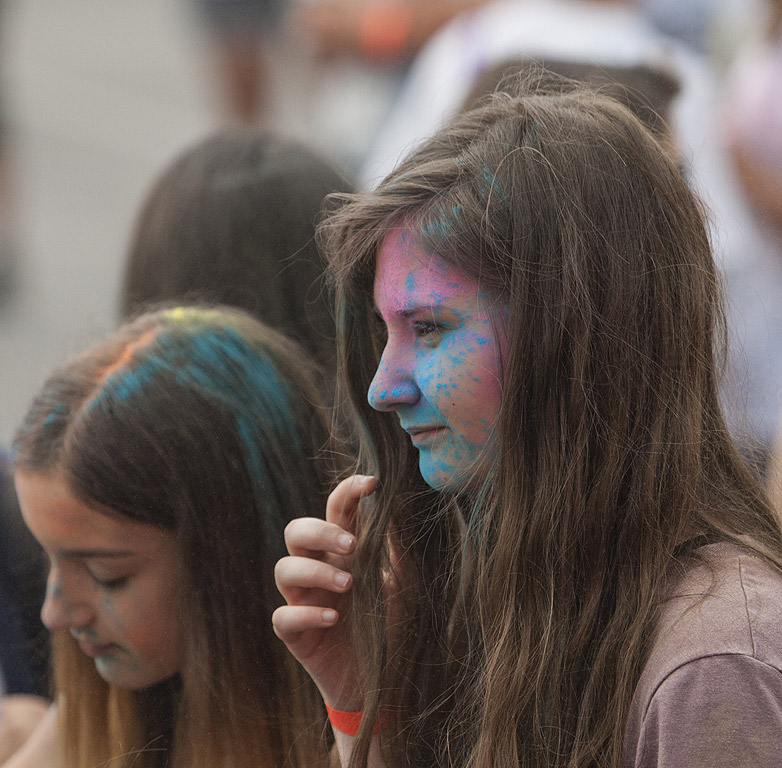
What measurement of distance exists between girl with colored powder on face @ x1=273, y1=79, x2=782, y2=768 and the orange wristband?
8.05 ft

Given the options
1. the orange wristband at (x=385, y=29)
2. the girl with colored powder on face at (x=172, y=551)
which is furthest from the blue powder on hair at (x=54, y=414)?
the orange wristband at (x=385, y=29)

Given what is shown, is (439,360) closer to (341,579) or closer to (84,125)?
(341,579)

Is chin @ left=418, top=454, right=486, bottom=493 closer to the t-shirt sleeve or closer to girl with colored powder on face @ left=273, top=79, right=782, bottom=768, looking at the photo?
girl with colored powder on face @ left=273, top=79, right=782, bottom=768

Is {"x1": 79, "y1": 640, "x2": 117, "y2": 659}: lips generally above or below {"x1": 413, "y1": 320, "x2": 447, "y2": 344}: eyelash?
below

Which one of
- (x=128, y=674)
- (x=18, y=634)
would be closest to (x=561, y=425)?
(x=128, y=674)

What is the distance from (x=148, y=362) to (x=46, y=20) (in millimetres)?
6328

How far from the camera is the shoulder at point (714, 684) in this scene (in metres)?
0.82

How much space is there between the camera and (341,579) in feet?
3.24

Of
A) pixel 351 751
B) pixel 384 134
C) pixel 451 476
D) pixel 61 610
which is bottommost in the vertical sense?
pixel 351 751

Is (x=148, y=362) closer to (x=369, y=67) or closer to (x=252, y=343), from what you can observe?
(x=252, y=343)

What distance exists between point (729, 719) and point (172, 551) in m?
0.48

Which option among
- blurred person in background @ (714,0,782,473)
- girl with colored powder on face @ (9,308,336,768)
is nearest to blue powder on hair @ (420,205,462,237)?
girl with colored powder on face @ (9,308,336,768)

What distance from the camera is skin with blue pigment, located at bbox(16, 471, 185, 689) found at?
1003 millimetres

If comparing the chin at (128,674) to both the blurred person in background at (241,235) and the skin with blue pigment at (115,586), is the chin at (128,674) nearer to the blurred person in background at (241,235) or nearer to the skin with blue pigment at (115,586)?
the skin with blue pigment at (115,586)
